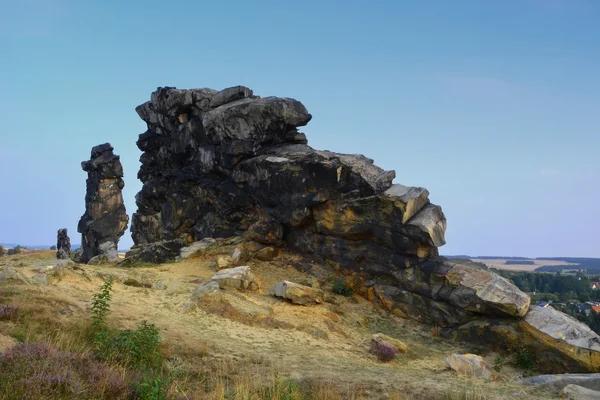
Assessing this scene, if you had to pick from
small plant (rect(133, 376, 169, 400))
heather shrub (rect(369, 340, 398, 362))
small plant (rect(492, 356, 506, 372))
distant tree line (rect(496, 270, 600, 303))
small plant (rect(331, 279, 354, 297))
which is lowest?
distant tree line (rect(496, 270, 600, 303))

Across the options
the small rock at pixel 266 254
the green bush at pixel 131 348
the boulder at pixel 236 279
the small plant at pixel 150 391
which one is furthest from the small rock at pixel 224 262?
the small plant at pixel 150 391

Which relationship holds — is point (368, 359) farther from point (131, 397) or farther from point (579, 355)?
point (131, 397)

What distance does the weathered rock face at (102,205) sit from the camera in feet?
179

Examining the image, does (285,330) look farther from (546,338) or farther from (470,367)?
(546,338)

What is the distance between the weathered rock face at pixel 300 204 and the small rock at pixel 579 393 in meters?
8.06

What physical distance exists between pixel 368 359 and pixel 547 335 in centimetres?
804

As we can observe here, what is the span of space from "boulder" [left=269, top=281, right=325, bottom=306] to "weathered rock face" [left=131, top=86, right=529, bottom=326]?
441 cm

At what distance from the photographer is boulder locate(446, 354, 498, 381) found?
14.8m

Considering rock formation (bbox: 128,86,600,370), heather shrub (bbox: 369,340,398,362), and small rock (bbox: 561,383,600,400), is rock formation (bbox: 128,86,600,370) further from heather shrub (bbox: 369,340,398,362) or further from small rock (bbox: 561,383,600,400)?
small rock (bbox: 561,383,600,400)

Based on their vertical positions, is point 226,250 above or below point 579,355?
above

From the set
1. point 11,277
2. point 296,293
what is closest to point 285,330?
point 296,293

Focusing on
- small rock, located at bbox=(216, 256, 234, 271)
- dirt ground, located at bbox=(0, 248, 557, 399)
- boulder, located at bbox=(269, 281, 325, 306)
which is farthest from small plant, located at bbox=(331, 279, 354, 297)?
small rock, located at bbox=(216, 256, 234, 271)

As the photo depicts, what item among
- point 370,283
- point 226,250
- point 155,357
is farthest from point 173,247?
point 155,357

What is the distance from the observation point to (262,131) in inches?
1218
